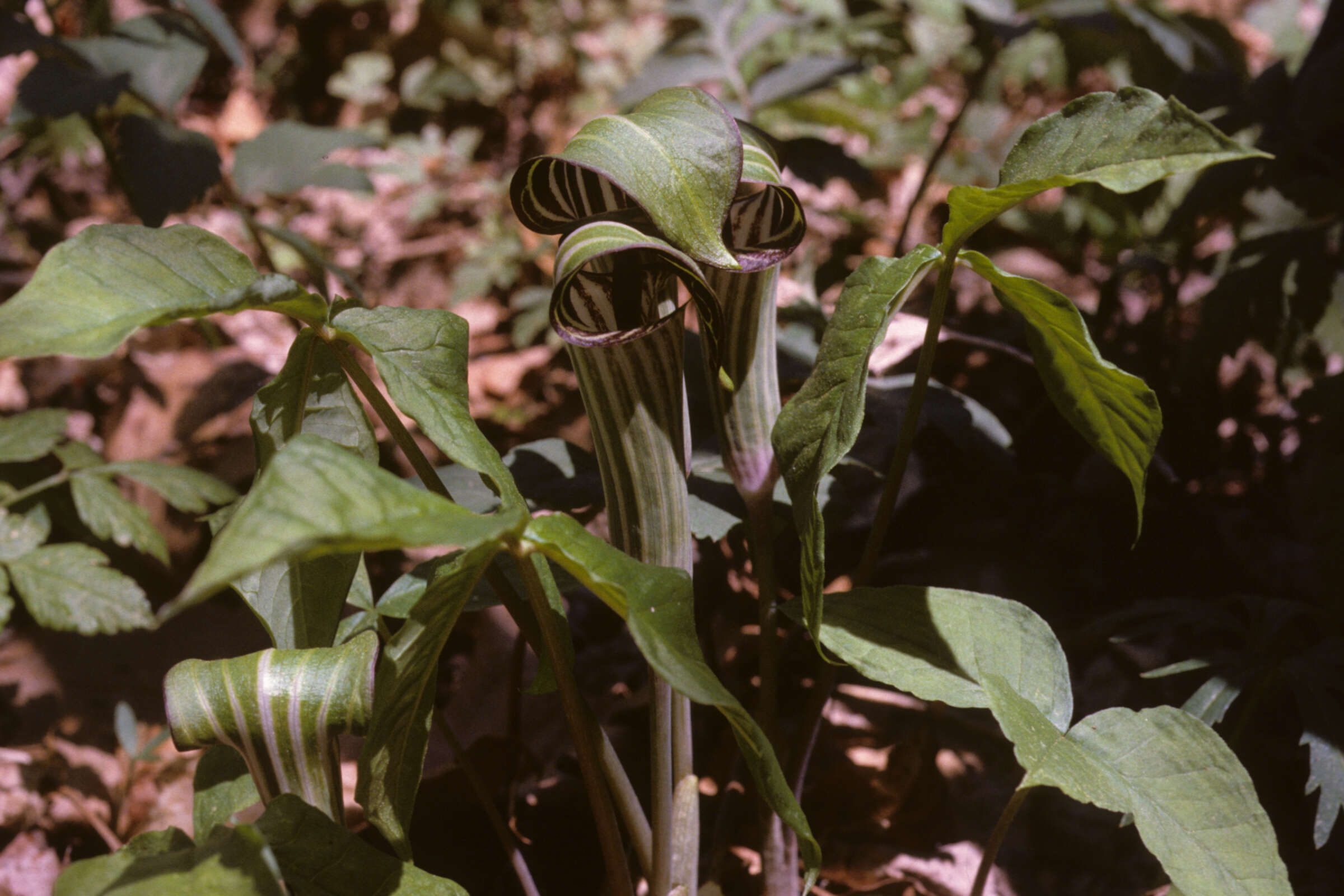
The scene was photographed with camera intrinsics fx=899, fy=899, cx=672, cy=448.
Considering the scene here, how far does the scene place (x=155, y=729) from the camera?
5.51 feet

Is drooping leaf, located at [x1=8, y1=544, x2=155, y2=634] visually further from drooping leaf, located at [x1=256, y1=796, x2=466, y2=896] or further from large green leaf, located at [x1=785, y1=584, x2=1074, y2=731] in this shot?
large green leaf, located at [x1=785, y1=584, x2=1074, y2=731]

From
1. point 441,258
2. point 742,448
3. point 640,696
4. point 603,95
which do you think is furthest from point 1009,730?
point 603,95

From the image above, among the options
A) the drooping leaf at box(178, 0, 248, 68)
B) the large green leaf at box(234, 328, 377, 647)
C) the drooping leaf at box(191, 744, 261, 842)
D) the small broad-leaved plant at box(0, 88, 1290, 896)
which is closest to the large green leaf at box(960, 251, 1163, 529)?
the small broad-leaved plant at box(0, 88, 1290, 896)

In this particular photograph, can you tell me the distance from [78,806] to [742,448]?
1343 millimetres

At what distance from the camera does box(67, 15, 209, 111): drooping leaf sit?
174 centimetres

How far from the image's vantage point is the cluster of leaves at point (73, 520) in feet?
→ 4.38

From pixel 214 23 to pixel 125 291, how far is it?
144 cm

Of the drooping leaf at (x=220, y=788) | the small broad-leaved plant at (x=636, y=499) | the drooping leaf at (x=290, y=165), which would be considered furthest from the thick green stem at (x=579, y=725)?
the drooping leaf at (x=290, y=165)

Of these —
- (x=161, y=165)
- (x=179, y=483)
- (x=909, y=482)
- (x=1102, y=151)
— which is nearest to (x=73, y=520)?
(x=179, y=483)

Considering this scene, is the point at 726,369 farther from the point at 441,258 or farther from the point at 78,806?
the point at 441,258

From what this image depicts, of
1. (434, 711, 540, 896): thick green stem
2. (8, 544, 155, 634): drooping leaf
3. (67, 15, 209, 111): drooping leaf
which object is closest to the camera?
(434, 711, 540, 896): thick green stem

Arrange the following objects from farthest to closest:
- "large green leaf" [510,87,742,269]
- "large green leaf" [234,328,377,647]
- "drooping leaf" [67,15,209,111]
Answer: "drooping leaf" [67,15,209,111] < "large green leaf" [234,328,377,647] < "large green leaf" [510,87,742,269]

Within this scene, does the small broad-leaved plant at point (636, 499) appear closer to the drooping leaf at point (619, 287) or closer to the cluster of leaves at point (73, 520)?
the drooping leaf at point (619, 287)

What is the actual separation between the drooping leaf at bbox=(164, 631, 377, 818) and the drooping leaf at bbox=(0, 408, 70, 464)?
3.02 feet
